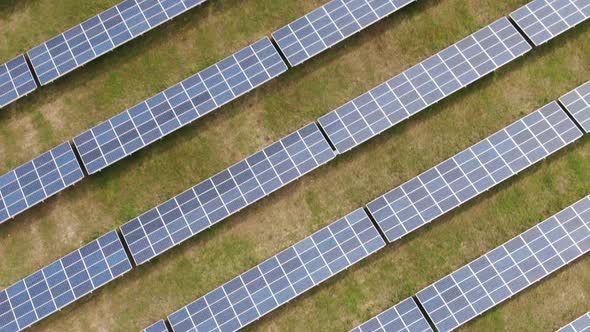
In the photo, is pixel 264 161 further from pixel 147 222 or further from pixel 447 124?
pixel 447 124

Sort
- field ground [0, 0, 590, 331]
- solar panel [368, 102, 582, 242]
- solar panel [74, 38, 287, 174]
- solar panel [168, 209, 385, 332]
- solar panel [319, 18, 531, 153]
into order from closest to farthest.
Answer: solar panel [168, 209, 385, 332]
solar panel [368, 102, 582, 242]
field ground [0, 0, 590, 331]
solar panel [319, 18, 531, 153]
solar panel [74, 38, 287, 174]

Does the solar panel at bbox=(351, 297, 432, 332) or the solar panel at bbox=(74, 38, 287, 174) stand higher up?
the solar panel at bbox=(74, 38, 287, 174)

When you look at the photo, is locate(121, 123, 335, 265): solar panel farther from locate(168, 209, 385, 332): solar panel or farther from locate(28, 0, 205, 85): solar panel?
locate(28, 0, 205, 85): solar panel

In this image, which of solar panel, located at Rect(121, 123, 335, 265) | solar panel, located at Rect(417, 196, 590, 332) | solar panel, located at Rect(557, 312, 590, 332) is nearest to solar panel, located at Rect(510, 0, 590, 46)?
solar panel, located at Rect(417, 196, 590, 332)

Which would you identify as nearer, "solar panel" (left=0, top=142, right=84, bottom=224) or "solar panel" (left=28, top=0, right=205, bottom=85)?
"solar panel" (left=0, top=142, right=84, bottom=224)

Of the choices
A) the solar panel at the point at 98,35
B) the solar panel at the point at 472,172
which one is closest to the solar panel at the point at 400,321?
the solar panel at the point at 472,172

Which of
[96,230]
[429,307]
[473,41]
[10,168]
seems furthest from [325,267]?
[10,168]
